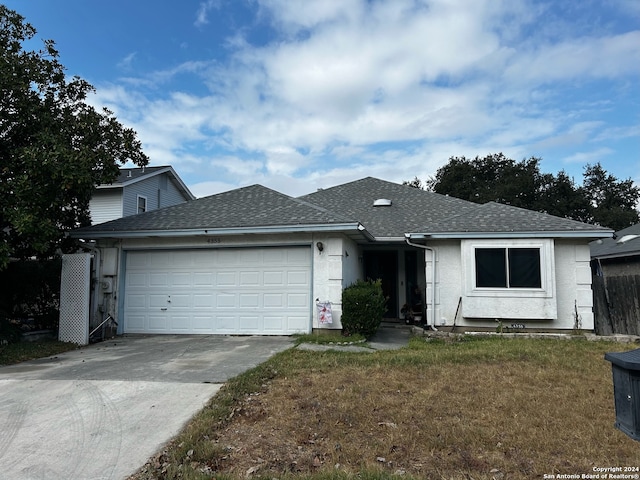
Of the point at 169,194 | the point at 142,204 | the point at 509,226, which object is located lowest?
the point at 509,226

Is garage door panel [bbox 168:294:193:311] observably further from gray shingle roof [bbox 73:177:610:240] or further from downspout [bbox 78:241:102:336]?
downspout [bbox 78:241:102:336]

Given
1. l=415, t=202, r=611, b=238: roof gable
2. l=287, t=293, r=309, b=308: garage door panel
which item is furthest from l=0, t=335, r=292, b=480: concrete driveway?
l=415, t=202, r=611, b=238: roof gable

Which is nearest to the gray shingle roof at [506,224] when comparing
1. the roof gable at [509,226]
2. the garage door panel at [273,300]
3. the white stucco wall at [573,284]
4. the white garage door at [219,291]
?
the roof gable at [509,226]

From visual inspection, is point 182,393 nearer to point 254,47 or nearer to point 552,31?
point 254,47

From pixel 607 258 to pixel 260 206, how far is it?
48.4 ft

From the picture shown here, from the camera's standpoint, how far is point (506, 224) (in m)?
10.7

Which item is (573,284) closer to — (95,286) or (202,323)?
(202,323)

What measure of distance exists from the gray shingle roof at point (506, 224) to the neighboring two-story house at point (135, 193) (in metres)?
13.0

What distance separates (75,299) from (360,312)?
267 inches

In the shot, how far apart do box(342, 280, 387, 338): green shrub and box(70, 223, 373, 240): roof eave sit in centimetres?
150

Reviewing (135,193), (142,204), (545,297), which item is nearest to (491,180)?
(142,204)

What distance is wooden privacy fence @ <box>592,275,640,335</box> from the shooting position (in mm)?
10984

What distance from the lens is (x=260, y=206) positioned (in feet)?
38.1

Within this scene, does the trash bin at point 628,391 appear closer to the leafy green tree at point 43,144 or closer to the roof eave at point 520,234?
the roof eave at point 520,234
